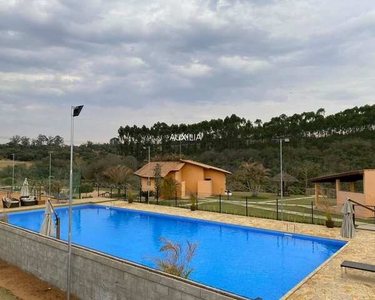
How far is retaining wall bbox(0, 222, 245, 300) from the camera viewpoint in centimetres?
628

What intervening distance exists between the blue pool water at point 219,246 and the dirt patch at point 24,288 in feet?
10.2

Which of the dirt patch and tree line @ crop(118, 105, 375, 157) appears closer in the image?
the dirt patch

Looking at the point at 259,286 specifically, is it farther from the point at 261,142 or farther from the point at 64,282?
the point at 261,142

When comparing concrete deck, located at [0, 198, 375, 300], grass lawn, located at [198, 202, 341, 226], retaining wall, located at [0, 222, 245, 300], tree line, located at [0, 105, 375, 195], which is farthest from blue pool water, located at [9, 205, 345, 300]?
tree line, located at [0, 105, 375, 195]

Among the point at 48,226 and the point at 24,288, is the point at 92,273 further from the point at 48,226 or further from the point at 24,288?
the point at 48,226

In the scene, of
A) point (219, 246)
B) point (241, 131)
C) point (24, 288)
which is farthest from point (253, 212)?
point (241, 131)

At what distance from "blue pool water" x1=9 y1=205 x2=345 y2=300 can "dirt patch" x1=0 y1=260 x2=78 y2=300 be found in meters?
3.11

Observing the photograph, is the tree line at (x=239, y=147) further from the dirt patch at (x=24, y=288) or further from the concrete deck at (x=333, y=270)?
the dirt patch at (x=24, y=288)

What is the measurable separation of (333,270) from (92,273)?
685cm

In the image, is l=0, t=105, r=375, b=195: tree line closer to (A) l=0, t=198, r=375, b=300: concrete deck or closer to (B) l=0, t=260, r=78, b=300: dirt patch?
(A) l=0, t=198, r=375, b=300: concrete deck

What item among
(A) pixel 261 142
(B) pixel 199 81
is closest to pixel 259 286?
(B) pixel 199 81

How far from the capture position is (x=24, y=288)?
9305mm

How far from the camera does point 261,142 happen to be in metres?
52.7

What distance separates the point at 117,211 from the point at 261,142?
119 feet
